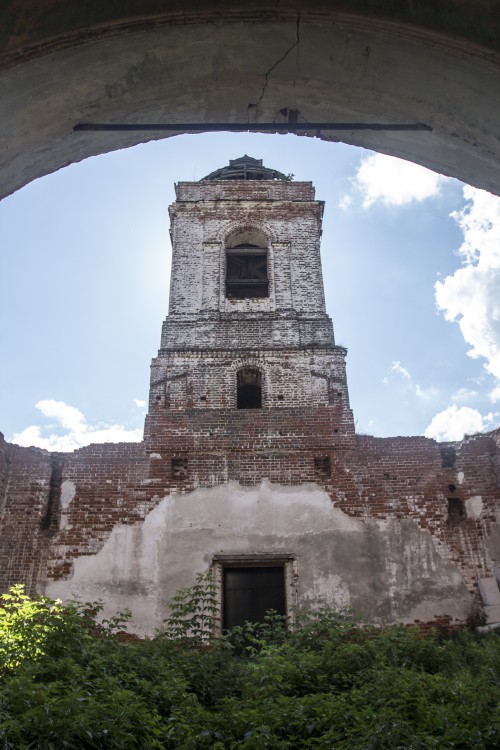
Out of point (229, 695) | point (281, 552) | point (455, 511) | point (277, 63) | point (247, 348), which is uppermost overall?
point (247, 348)

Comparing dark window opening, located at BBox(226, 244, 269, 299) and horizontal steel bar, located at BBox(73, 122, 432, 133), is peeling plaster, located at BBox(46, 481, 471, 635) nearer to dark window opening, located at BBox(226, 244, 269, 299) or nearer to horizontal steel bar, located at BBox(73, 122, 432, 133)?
dark window opening, located at BBox(226, 244, 269, 299)

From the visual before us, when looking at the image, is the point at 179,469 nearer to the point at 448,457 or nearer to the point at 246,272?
the point at 448,457

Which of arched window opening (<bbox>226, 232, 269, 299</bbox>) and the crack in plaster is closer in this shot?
the crack in plaster

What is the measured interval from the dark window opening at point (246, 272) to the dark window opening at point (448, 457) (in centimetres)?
575

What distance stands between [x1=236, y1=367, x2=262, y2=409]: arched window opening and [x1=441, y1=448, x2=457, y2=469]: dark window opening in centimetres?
379

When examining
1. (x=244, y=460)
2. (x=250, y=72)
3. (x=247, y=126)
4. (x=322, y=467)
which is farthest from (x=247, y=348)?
(x=250, y=72)

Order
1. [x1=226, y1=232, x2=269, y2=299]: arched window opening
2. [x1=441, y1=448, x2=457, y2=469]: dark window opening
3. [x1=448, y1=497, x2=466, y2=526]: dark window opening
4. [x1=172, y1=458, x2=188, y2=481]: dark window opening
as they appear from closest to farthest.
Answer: [x1=448, y1=497, x2=466, y2=526]: dark window opening, [x1=172, y1=458, x2=188, y2=481]: dark window opening, [x1=441, y1=448, x2=457, y2=469]: dark window opening, [x1=226, y1=232, x2=269, y2=299]: arched window opening

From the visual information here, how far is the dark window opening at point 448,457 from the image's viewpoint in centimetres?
1130

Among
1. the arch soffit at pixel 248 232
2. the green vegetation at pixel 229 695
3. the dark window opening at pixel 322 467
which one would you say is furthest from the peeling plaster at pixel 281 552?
the arch soffit at pixel 248 232

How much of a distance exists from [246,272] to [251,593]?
8.28 meters

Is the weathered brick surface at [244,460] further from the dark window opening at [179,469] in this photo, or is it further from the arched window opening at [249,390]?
the arched window opening at [249,390]

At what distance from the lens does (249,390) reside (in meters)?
13.6

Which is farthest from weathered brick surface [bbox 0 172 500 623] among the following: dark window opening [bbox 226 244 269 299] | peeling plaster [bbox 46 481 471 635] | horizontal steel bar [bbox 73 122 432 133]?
horizontal steel bar [bbox 73 122 432 133]

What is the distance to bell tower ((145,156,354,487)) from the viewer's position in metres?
11.4
